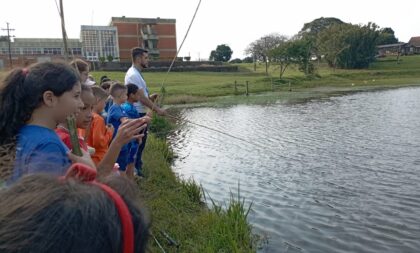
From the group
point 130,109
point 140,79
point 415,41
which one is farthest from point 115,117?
point 415,41

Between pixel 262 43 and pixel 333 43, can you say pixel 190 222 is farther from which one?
pixel 262 43

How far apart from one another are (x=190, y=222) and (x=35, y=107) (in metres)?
3.38

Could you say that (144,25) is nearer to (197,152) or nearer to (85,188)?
(197,152)

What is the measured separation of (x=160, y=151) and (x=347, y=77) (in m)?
42.1

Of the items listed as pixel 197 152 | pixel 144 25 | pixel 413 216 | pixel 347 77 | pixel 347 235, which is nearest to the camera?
pixel 347 235

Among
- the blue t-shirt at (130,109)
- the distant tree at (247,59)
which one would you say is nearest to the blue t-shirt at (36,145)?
the blue t-shirt at (130,109)

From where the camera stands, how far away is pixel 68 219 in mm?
938

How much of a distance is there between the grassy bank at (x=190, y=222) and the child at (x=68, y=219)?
9.06 ft

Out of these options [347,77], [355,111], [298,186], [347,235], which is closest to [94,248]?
[347,235]

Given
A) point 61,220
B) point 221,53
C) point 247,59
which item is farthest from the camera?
point 247,59

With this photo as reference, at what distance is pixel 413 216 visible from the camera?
247 inches

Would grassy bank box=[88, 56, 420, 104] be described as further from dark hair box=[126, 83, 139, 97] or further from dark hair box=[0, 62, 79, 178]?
dark hair box=[0, 62, 79, 178]

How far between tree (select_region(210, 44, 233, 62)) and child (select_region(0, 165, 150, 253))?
8438 cm

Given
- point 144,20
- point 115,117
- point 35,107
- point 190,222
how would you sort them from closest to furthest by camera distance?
point 35,107, point 190,222, point 115,117, point 144,20
